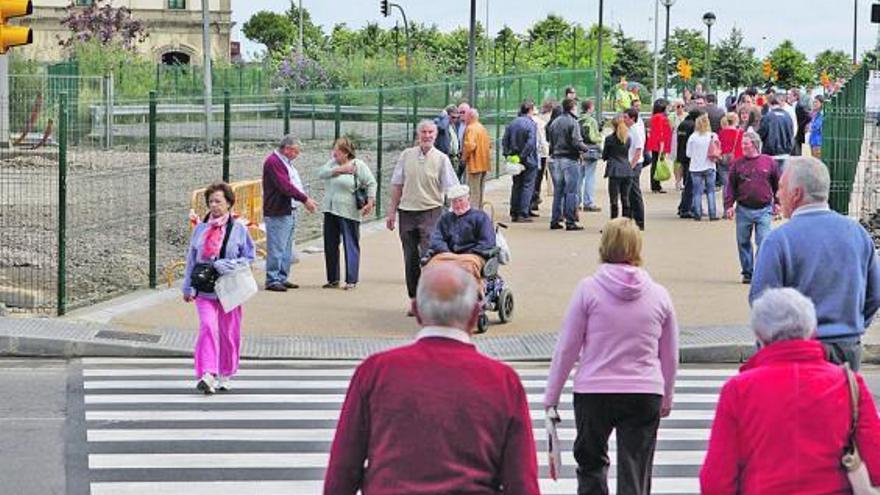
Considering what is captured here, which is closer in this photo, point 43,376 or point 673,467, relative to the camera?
point 673,467

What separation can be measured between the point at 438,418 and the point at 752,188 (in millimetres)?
14209

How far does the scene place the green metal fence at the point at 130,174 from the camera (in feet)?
64.5

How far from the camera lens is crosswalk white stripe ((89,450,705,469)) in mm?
10922

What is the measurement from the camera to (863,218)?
2427cm

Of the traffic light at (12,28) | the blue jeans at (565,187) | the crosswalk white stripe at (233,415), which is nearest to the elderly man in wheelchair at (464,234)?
the crosswalk white stripe at (233,415)

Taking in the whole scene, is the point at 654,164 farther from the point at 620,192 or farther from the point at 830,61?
the point at 830,61

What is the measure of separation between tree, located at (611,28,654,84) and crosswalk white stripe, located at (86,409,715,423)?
8552 centimetres

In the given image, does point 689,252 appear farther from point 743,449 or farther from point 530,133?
point 743,449

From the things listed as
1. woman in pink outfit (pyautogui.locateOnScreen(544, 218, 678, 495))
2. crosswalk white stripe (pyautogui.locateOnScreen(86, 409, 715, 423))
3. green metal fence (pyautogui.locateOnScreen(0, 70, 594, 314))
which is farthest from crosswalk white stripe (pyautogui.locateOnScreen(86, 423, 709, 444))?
green metal fence (pyautogui.locateOnScreen(0, 70, 594, 314))

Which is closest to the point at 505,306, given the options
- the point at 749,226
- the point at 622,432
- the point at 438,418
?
the point at 749,226

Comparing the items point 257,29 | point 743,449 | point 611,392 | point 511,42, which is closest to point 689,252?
point 611,392

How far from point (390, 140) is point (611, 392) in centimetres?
2122

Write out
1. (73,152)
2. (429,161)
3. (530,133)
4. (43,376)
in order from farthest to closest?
(530,133) → (73,152) → (429,161) → (43,376)

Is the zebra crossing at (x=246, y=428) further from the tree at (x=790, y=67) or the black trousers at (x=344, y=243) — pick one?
the tree at (x=790, y=67)
